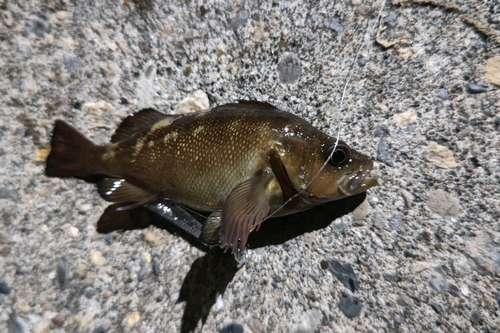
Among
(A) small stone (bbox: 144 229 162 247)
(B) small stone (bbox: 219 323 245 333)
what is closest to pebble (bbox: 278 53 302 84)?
(A) small stone (bbox: 144 229 162 247)

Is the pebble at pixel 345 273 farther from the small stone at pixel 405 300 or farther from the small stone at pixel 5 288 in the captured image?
the small stone at pixel 5 288

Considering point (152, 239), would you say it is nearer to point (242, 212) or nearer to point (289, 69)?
point (242, 212)

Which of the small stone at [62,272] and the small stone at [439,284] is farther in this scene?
the small stone at [62,272]

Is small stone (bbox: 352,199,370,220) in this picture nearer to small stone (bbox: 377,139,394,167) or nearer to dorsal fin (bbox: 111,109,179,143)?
small stone (bbox: 377,139,394,167)

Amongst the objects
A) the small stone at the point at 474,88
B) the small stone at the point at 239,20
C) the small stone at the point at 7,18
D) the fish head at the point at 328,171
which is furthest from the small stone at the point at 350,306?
the small stone at the point at 7,18

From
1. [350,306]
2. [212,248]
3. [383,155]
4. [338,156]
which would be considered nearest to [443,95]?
[383,155]

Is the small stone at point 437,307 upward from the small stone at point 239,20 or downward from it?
downward
